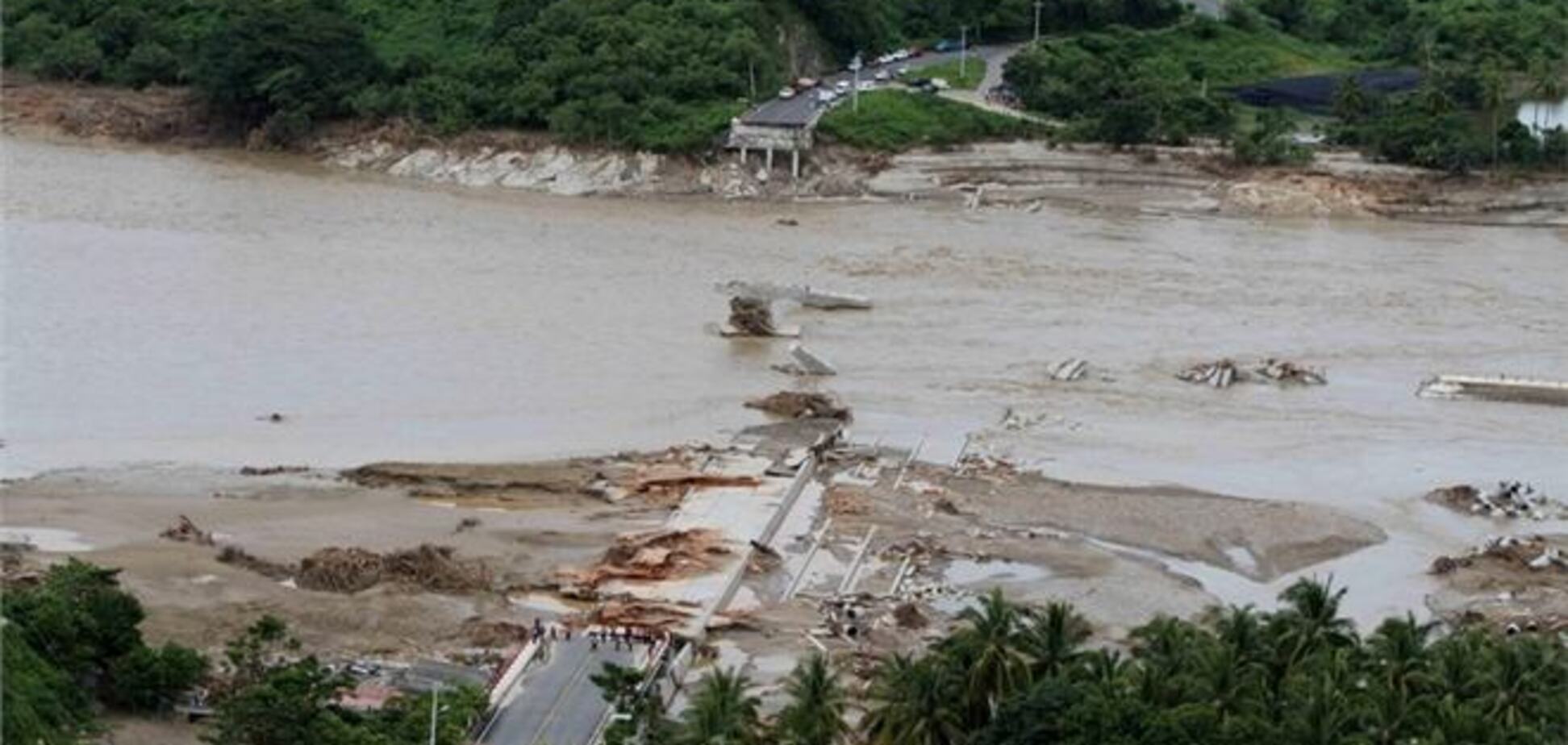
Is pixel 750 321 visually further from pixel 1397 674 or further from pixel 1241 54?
pixel 1241 54

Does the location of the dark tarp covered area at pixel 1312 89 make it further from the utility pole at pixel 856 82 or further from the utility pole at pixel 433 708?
the utility pole at pixel 433 708

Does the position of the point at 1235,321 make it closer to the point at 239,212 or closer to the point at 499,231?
the point at 499,231

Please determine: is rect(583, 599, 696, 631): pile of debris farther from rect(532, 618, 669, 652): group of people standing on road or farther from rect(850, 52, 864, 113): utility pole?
rect(850, 52, 864, 113): utility pole

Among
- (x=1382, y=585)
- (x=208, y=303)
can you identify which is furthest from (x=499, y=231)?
(x=1382, y=585)

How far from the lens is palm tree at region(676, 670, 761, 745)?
26.2 m

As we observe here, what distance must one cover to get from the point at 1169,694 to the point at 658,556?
37.6ft

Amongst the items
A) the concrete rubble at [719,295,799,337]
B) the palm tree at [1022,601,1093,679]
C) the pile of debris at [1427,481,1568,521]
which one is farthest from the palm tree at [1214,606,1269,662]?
the concrete rubble at [719,295,799,337]

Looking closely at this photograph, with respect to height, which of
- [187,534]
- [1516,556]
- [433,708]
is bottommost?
[1516,556]

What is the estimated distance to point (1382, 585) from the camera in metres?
A: 38.7

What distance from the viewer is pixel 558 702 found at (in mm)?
30641

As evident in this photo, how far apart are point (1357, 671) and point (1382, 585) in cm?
1027

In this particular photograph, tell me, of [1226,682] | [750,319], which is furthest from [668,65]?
[1226,682]

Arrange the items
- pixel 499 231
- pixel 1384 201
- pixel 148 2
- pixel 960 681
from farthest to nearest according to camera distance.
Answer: pixel 148 2
pixel 1384 201
pixel 499 231
pixel 960 681

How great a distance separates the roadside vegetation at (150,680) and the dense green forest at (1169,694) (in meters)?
2.48
